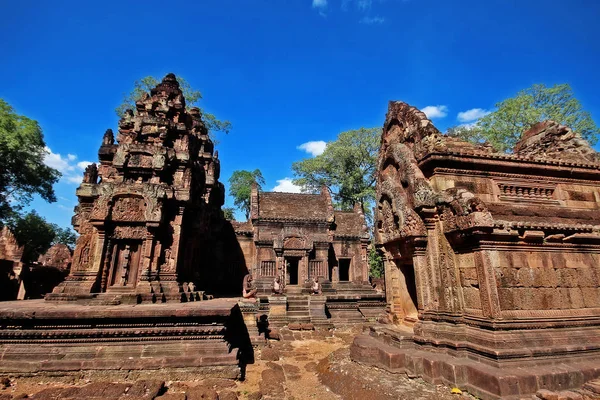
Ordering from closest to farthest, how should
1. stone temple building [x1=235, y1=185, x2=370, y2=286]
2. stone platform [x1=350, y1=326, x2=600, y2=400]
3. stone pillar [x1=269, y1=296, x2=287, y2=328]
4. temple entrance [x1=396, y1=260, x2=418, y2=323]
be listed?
stone platform [x1=350, y1=326, x2=600, y2=400]
temple entrance [x1=396, y1=260, x2=418, y2=323]
stone pillar [x1=269, y1=296, x2=287, y2=328]
stone temple building [x1=235, y1=185, x2=370, y2=286]

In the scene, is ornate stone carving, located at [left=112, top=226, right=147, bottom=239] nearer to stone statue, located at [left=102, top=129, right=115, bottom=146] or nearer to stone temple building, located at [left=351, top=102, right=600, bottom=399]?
stone statue, located at [left=102, top=129, right=115, bottom=146]

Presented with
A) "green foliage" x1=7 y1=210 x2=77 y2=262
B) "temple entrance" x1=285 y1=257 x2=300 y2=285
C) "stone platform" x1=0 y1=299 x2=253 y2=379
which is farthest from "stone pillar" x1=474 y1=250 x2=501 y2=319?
"green foliage" x1=7 y1=210 x2=77 y2=262

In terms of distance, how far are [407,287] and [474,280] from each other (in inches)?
89.5

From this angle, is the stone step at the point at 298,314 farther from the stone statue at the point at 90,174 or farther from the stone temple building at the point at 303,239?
the stone statue at the point at 90,174

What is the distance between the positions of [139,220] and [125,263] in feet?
4.20

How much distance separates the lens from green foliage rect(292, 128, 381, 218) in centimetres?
3180

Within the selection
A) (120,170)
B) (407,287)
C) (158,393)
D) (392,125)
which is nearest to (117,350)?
(158,393)

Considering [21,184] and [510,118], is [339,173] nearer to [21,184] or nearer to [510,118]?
[510,118]

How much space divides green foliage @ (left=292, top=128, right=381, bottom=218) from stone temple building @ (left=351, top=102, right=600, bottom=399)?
23.7m

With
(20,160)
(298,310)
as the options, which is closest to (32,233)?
(20,160)

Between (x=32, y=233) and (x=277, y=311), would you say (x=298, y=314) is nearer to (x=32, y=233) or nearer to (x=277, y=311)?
(x=277, y=311)

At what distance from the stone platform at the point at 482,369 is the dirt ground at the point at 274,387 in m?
0.20

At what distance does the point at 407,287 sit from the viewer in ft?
24.4

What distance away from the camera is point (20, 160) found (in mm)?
23344
